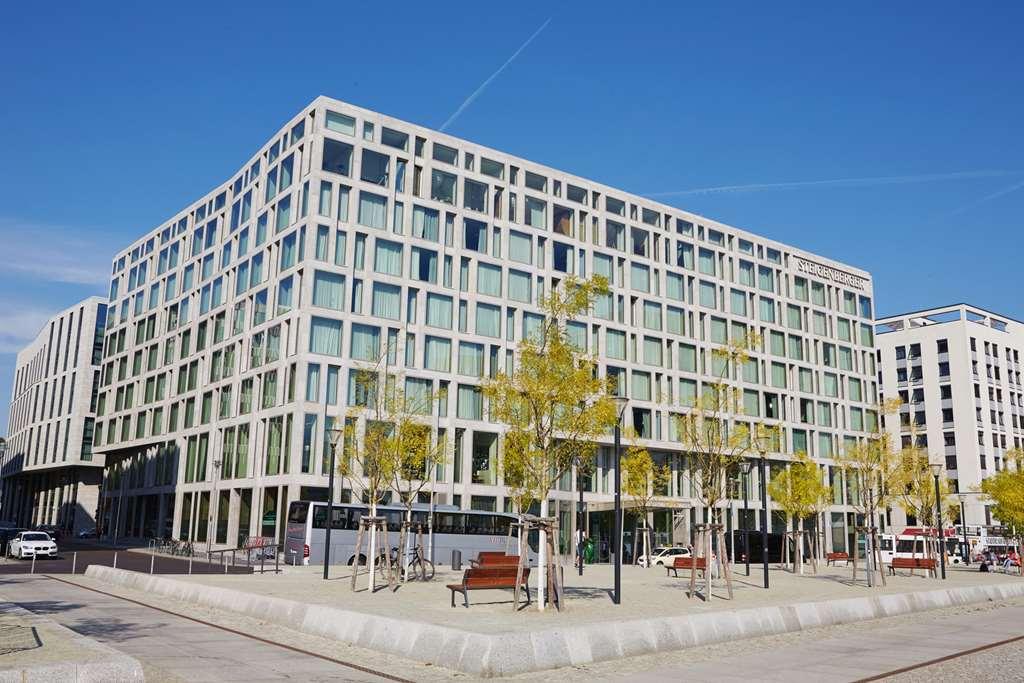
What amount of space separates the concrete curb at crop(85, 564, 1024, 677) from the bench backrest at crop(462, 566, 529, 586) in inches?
142

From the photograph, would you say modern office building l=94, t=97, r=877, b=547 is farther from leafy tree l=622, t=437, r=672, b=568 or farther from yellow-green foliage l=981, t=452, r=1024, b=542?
yellow-green foliage l=981, t=452, r=1024, b=542

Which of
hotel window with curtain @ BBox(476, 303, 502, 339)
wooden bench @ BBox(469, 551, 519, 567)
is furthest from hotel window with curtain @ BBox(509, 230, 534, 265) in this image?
wooden bench @ BBox(469, 551, 519, 567)

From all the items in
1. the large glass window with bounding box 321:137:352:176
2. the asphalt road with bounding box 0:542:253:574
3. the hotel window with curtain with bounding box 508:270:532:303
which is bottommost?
the asphalt road with bounding box 0:542:253:574

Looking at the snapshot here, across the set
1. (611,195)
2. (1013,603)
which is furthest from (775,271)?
(1013,603)

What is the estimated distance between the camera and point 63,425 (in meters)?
94.1

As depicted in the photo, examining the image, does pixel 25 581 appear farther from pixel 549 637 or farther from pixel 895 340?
pixel 895 340

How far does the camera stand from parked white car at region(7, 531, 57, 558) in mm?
42438

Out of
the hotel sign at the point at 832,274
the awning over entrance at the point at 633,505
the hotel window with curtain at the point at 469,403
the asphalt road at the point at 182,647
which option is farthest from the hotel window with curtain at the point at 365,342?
the hotel sign at the point at 832,274

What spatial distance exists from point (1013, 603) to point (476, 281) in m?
38.8

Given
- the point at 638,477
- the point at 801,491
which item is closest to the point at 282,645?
the point at 638,477

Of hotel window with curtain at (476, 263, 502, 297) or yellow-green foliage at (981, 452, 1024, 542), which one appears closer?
yellow-green foliage at (981, 452, 1024, 542)

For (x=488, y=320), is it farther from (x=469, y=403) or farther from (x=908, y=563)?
(x=908, y=563)

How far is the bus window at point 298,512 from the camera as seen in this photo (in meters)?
40.2

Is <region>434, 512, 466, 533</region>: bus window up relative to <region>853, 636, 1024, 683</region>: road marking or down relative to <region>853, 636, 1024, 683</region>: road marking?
up
